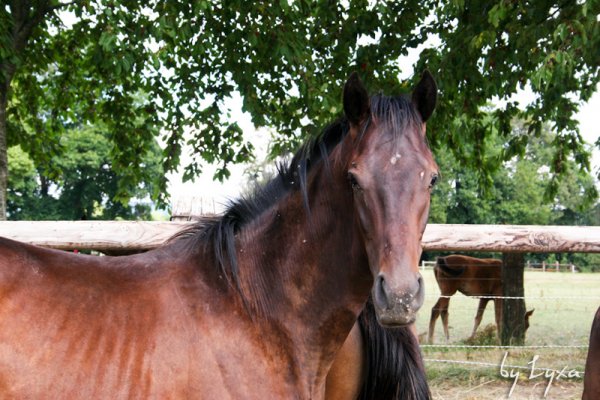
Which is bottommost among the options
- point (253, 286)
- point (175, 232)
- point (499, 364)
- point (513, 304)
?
point (499, 364)

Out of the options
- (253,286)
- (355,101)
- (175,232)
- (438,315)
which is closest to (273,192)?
(253,286)

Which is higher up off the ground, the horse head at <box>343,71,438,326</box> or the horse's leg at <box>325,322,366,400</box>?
the horse head at <box>343,71,438,326</box>

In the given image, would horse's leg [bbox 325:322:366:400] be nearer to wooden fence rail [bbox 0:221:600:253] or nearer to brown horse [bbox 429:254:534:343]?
wooden fence rail [bbox 0:221:600:253]

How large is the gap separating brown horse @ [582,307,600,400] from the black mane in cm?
164

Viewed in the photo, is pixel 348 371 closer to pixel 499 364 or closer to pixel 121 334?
pixel 121 334

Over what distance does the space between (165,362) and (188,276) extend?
35 centimetres

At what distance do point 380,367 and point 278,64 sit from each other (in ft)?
16.7

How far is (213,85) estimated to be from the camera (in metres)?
7.93

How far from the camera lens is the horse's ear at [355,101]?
2264mm

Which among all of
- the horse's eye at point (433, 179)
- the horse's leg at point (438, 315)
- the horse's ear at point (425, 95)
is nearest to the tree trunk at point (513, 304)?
the horse's leg at point (438, 315)

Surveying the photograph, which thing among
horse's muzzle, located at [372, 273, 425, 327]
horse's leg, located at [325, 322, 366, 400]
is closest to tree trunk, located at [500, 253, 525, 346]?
horse's leg, located at [325, 322, 366, 400]

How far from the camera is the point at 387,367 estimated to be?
297 centimetres

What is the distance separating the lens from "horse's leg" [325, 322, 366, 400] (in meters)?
2.88

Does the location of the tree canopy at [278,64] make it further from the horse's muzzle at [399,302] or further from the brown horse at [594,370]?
the horse's muzzle at [399,302]
